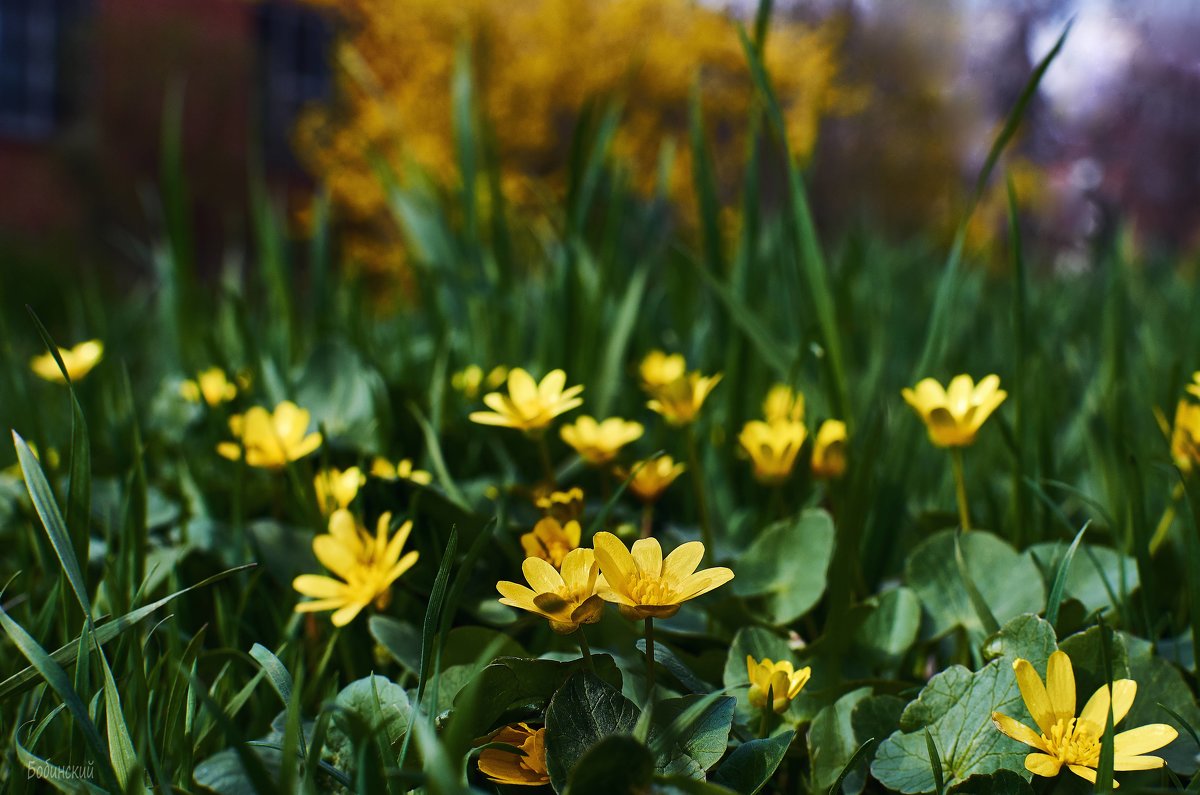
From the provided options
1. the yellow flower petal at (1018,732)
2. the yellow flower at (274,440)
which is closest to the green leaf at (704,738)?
the yellow flower petal at (1018,732)

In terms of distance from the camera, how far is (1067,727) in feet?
1.59

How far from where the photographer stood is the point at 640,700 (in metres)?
0.55

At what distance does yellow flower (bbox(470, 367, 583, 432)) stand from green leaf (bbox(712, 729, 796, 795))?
27 cm

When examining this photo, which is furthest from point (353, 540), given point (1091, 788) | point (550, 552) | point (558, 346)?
point (558, 346)

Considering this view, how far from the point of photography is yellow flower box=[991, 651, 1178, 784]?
0.46m

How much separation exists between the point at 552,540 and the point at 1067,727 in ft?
1.03

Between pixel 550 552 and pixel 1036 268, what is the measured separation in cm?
441

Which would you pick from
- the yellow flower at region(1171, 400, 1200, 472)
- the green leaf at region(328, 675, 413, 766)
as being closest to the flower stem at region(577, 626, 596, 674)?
the green leaf at region(328, 675, 413, 766)

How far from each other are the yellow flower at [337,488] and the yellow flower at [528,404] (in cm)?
10

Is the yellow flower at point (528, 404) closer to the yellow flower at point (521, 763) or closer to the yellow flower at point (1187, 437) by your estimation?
the yellow flower at point (521, 763)

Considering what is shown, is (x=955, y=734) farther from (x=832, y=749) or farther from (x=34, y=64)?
(x=34, y=64)

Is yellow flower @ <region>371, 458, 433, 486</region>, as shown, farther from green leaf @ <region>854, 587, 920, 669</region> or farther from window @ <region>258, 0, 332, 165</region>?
window @ <region>258, 0, 332, 165</region>

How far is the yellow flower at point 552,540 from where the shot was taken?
600 millimetres

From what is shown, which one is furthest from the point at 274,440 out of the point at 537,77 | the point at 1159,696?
the point at 537,77
